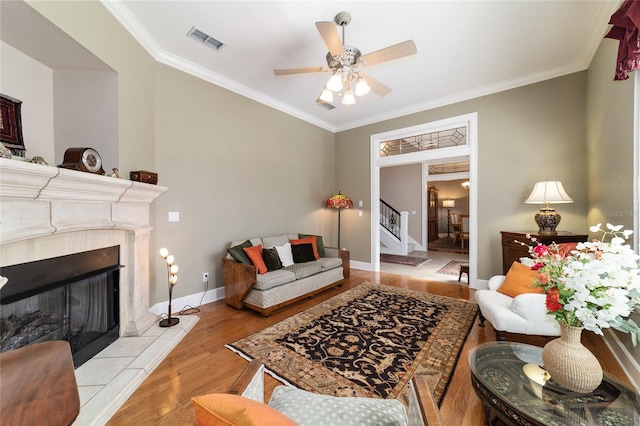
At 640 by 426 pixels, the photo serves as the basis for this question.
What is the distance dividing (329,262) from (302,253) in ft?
1.48

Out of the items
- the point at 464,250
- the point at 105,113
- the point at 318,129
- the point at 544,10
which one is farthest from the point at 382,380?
the point at 464,250

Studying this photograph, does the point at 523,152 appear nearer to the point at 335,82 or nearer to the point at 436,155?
the point at 436,155

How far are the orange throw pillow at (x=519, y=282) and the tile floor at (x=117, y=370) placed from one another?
328 cm

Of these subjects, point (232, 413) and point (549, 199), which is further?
point (549, 199)

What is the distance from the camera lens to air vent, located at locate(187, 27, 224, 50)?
8.52 ft

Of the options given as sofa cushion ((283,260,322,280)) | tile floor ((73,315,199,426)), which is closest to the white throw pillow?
sofa cushion ((283,260,322,280))

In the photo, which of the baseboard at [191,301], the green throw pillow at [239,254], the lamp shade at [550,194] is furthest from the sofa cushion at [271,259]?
the lamp shade at [550,194]

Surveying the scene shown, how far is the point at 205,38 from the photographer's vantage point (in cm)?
271

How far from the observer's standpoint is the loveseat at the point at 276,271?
2.96m

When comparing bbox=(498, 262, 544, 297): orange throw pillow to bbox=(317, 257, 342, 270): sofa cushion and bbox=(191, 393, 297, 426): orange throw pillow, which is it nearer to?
bbox=(317, 257, 342, 270): sofa cushion

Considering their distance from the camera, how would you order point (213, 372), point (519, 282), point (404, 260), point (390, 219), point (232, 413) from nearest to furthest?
point (232, 413) → point (213, 372) → point (519, 282) → point (404, 260) → point (390, 219)

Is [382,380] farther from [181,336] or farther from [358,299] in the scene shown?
[181,336]

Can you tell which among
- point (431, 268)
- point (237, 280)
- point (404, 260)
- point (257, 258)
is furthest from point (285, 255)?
point (404, 260)

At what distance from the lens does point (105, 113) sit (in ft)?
7.60
